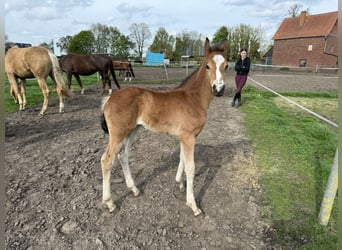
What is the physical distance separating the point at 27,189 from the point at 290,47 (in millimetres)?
48840

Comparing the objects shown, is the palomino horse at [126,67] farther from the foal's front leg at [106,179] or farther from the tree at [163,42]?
the tree at [163,42]

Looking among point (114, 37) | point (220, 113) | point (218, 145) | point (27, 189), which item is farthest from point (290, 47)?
point (27, 189)

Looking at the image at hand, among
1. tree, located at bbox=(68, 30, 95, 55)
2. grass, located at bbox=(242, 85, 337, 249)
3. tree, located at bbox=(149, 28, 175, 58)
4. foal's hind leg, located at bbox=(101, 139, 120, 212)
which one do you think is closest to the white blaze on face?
foal's hind leg, located at bbox=(101, 139, 120, 212)

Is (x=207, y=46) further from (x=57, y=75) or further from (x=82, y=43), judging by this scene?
(x=82, y=43)

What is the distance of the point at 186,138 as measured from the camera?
3150mm

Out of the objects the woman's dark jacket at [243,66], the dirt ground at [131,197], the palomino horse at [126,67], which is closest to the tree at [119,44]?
the palomino horse at [126,67]

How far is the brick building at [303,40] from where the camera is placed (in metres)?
39.2

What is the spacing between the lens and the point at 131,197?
3.38m

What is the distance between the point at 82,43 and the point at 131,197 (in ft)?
163

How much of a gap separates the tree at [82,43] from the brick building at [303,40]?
34.3m

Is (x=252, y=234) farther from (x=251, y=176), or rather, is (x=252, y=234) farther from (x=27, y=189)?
(x=27, y=189)

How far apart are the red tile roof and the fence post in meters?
42.0

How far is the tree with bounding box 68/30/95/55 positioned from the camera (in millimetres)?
47312

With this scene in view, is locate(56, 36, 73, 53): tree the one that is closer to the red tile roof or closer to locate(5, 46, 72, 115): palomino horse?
the red tile roof
